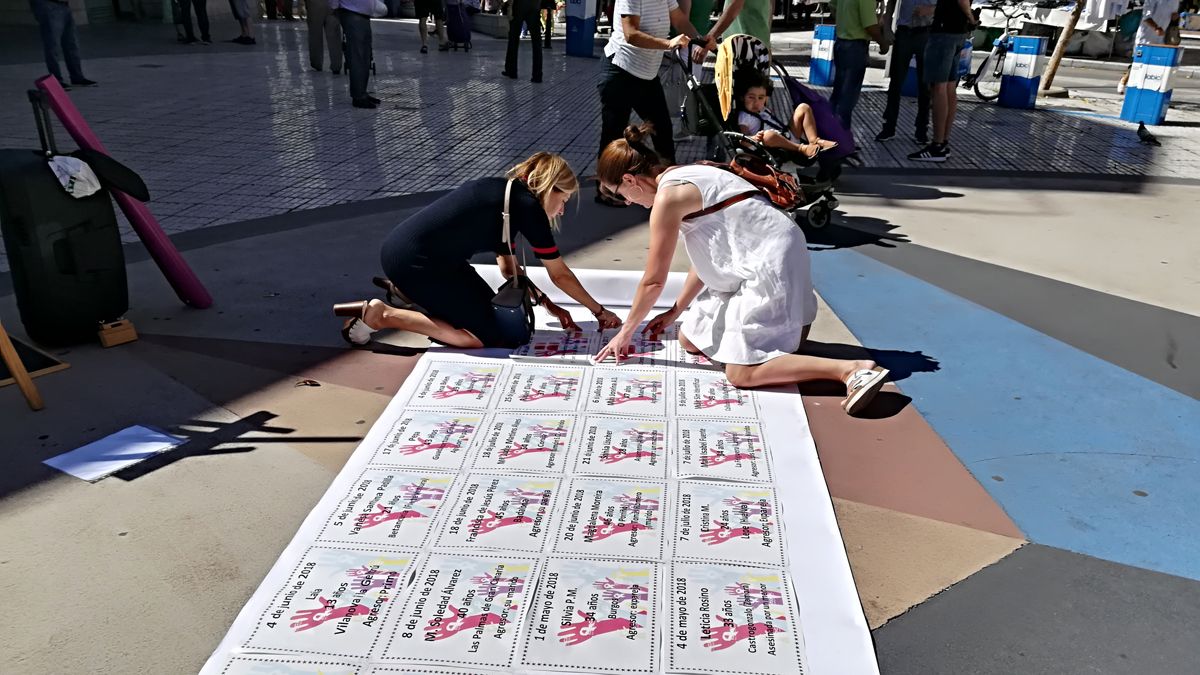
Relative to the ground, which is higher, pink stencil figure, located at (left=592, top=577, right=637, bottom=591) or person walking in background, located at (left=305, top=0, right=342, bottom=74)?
person walking in background, located at (left=305, top=0, right=342, bottom=74)

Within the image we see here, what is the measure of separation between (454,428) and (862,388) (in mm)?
1471

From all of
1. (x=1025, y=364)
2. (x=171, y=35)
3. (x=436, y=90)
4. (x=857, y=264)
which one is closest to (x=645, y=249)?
(x=857, y=264)

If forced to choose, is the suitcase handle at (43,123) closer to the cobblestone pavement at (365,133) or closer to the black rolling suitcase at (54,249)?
the black rolling suitcase at (54,249)

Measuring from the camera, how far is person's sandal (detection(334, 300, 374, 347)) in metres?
3.96

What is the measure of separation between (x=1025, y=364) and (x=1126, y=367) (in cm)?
42

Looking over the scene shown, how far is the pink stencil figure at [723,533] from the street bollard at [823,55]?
35.5 ft

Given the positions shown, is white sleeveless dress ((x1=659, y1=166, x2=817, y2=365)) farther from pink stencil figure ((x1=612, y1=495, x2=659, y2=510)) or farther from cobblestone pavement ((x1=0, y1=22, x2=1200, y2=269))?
cobblestone pavement ((x1=0, y1=22, x2=1200, y2=269))

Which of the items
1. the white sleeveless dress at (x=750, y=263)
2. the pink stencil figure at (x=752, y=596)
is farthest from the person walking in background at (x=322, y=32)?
the pink stencil figure at (x=752, y=596)

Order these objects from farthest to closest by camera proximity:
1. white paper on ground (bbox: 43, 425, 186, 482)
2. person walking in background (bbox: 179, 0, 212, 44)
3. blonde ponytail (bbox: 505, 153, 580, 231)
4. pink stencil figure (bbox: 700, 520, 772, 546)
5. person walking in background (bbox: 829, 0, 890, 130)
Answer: person walking in background (bbox: 179, 0, 212, 44) → person walking in background (bbox: 829, 0, 890, 130) → blonde ponytail (bbox: 505, 153, 580, 231) → white paper on ground (bbox: 43, 425, 186, 482) → pink stencil figure (bbox: 700, 520, 772, 546)

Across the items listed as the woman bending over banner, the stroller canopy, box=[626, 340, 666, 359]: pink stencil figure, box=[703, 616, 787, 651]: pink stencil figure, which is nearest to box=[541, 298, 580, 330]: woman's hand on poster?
the woman bending over banner

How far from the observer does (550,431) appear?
10.5ft

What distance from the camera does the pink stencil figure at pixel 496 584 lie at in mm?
2365

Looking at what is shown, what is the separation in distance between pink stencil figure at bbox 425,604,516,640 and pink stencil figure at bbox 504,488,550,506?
1.72 feet

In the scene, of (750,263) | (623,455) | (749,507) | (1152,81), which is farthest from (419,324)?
(1152,81)
